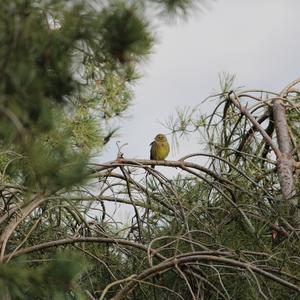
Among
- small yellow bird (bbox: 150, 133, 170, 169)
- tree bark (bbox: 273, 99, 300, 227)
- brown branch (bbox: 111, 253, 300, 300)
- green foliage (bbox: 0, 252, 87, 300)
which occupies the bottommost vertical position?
green foliage (bbox: 0, 252, 87, 300)

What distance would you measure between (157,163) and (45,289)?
1.28m

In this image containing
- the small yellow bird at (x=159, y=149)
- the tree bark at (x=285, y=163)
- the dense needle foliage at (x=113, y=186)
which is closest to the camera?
the dense needle foliage at (x=113, y=186)

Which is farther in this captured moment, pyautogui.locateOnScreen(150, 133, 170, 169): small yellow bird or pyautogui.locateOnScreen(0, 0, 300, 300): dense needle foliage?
pyautogui.locateOnScreen(150, 133, 170, 169): small yellow bird

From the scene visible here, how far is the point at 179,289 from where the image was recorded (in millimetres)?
3367

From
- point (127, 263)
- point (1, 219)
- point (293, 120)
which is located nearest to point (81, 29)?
point (1, 219)

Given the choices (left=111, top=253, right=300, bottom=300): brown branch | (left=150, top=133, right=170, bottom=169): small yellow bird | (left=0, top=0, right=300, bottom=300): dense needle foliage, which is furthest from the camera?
(left=150, top=133, right=170, bottom=169): small yellow bird

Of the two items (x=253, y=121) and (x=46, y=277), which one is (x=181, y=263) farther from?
(x=253, y=121)

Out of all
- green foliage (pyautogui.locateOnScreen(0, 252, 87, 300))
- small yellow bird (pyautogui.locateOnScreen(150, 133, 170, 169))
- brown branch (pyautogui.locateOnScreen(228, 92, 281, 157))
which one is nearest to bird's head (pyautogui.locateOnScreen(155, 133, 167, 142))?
small yellow bird (pyautogui.locateOnScreen(150, 133, 170, 169))

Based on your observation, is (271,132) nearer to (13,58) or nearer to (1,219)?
(1,219)

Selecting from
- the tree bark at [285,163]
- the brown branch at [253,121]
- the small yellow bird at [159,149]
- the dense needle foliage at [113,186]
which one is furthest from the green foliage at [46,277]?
the small yellow bird at [159,149]

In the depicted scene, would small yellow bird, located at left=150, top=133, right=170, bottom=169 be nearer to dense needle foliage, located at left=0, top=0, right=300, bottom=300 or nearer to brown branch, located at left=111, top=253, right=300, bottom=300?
dense needle foliage, located at left=0, top=0, right=300, bottom=300

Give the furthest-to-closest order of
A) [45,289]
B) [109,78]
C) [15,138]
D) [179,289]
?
[179,289] → [109,78] → [45,289] → [15,138]

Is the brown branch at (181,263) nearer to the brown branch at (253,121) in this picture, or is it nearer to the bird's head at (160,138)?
the brown branch at (253,121)

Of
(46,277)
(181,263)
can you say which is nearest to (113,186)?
(181,263)
